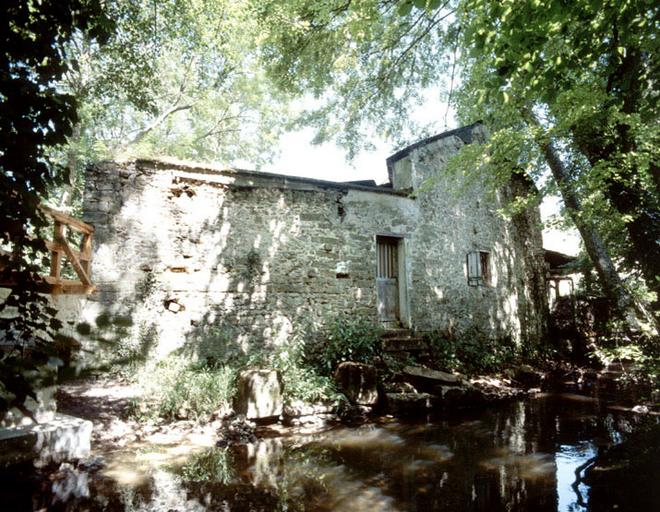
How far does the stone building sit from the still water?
5.01 ft

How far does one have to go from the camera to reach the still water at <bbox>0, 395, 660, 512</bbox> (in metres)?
3.40

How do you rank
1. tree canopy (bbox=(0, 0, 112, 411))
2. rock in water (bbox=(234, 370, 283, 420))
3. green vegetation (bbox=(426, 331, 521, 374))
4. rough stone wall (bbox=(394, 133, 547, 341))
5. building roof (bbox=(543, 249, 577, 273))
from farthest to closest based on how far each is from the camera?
building roof (bbox=(543, 249, 577, 273))
rough stone wall (bbox=(394, 133, 547, 341))
green vegetation (bbox=(426, 331, 521, 374))
rock in water (bbox=(234, 370, 283, 420))
tree canopy (bbox=(0, 0, 112, 411))

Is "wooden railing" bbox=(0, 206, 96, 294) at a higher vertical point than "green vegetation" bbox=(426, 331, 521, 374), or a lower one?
higher

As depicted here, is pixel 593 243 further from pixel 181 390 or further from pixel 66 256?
pixel 66 256

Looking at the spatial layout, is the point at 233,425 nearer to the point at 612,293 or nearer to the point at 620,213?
the point at 620,213

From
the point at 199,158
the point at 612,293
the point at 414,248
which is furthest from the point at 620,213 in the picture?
the point at 199,158

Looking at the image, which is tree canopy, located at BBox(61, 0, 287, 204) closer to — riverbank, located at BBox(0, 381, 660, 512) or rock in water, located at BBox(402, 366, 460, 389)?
riverbank, located at BBox(0, 381, 660, 512)

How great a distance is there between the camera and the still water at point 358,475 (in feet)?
11.1

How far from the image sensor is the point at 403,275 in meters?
9.45

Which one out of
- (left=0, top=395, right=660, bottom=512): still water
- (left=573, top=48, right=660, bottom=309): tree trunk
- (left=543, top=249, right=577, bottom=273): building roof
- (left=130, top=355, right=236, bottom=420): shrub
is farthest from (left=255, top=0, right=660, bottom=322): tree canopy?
(left=130, top=355, right=236, bottom=420): shrub

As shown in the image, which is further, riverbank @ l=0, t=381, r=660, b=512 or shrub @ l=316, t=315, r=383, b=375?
shrub @ l=316, t=315, r=383, b=375

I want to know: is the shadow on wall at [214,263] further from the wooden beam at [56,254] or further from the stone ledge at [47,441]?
the stone ledge at [47,441]

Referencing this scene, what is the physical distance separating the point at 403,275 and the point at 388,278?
0.37 metres

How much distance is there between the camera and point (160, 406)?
5.53m
